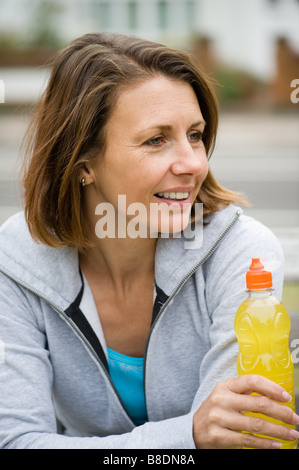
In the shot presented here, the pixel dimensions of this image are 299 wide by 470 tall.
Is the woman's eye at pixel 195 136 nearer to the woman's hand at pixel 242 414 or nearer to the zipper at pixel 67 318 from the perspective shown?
the zipper at pixel 67 318

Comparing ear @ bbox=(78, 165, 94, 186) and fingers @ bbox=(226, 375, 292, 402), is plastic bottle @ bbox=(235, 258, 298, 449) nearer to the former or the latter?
fingers @ bbox=(226, 375, 292, 402)

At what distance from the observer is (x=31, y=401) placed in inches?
80.0

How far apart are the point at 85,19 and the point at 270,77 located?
7249 mm

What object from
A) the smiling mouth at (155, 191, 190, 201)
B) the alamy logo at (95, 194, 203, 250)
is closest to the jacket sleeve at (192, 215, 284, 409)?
the alamy logo at (95, 194, 203, 250)

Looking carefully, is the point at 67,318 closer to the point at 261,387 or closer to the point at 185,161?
the point at 185,161

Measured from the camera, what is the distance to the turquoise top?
2236mm

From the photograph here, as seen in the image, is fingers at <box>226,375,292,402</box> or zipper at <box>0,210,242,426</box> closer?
fingers at <box>226,375,292,402</box>

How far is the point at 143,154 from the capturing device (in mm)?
2041

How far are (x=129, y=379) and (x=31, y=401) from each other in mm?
368

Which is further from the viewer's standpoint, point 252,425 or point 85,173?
point 85,173

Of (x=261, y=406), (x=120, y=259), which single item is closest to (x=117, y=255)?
(x=120, y=259)

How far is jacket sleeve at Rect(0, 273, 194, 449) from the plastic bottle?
239 mm

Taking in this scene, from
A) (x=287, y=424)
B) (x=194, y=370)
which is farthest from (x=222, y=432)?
(x=194, y=370)

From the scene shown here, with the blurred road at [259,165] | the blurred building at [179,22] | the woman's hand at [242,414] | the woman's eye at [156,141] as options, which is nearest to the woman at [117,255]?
the woman's eye at [156,141]
